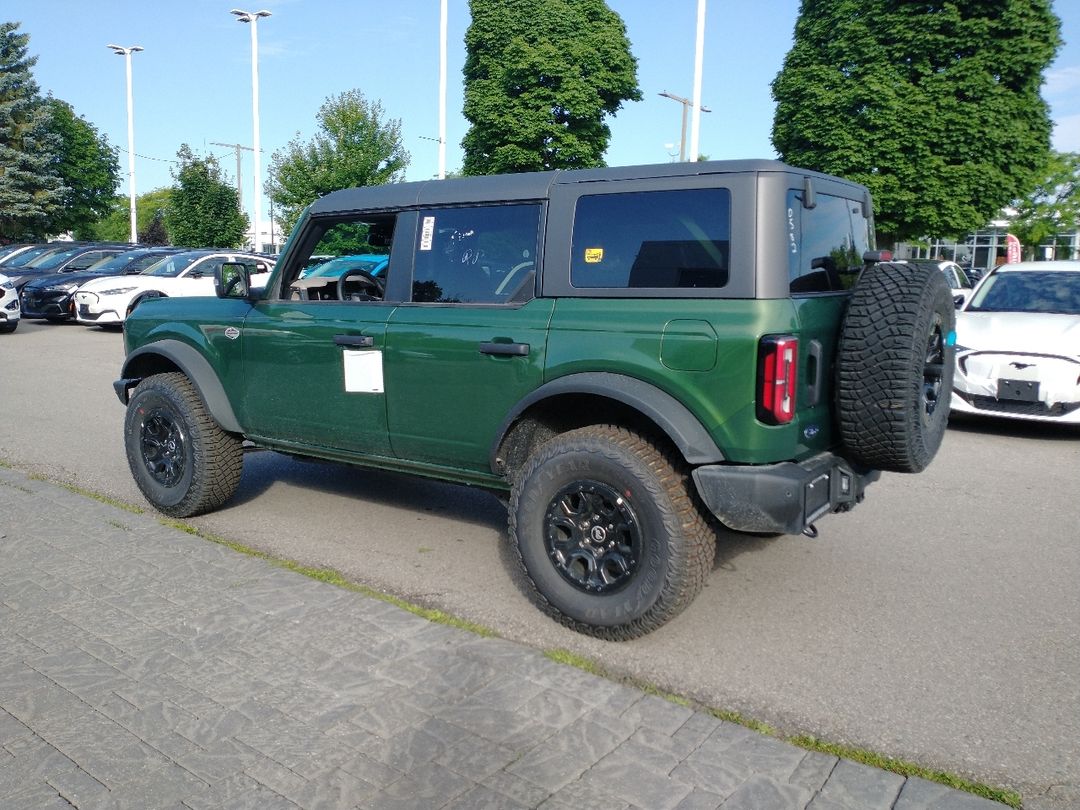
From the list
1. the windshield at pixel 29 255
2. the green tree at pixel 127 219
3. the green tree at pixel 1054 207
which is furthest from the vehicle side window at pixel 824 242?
the green tree at pixel 127 219

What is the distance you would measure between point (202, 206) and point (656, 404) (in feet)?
120

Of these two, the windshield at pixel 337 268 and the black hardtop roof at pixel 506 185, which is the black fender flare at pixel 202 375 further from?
the black hardtop roof at pixel 506 185

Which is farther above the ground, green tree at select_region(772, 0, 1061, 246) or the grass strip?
green tree at select_region(772, 0, 1061, 246)

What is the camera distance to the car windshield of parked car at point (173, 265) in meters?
19.4

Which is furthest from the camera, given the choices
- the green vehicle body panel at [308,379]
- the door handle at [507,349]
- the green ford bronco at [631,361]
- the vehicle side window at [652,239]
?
the green vehicle body panel at [308,379]

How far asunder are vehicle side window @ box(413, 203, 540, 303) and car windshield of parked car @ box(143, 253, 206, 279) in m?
16.1

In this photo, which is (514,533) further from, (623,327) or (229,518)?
(229,518)

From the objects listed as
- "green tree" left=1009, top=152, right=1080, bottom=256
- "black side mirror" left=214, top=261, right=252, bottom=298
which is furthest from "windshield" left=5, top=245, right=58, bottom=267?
"green tree" left=1009, top=152, right=1080, bottom=256

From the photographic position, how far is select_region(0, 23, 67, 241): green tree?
42.2 meters

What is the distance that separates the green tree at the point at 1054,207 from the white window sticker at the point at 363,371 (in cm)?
3534

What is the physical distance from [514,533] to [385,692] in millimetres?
1009

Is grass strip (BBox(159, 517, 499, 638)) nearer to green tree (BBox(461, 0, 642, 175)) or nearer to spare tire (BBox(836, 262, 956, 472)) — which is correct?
spare tire (BBox(836, 262, 956, 472))

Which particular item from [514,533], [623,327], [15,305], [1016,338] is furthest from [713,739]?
[15,305]

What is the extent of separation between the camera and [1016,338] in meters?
8.48
